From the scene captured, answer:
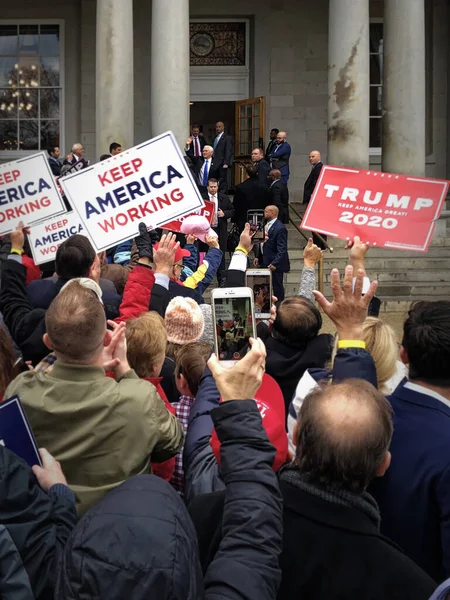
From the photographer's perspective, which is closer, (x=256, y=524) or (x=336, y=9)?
(x=256, y=524)

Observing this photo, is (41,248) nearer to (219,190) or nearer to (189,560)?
(189,560)

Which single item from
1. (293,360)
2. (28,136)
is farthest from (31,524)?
(28,136)

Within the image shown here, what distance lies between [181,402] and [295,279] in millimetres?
10728

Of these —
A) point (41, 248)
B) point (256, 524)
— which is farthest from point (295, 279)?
point (256, 524)

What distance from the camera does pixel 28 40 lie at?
66.4ft

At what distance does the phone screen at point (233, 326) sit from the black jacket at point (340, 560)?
2.81 ft

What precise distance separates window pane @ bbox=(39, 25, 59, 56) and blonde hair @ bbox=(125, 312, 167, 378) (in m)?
18.5

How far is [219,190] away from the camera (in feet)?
47.2

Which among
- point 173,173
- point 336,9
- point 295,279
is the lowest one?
point 295,279

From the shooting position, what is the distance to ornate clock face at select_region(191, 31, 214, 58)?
66.4 feet

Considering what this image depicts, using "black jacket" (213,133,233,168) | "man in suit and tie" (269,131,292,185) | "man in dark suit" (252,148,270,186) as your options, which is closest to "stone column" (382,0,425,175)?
"man in suit and tie" (269,131,292,185)

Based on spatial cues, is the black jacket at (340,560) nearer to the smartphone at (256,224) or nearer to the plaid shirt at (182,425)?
the plaid shirt at (182,425)

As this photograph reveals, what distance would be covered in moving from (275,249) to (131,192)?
6203 mm

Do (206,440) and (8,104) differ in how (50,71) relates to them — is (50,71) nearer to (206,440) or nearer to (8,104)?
(8,104)
